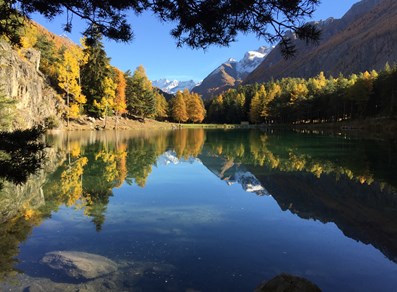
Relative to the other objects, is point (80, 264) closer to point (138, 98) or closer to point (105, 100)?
point (105, 100)

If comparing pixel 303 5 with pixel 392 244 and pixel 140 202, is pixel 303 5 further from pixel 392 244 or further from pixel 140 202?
pixel 140 202

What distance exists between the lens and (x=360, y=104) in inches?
2431

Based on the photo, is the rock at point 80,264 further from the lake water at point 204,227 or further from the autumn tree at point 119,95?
the autumn tree at point 119,95

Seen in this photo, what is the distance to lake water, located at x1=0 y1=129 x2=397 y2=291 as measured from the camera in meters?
6.45

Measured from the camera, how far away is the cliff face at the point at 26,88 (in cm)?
3331

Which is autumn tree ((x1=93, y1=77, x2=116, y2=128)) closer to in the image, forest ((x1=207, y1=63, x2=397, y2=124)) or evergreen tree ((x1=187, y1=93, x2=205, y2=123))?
forest ((x1=207, y1=63, x2=397, y2=124))

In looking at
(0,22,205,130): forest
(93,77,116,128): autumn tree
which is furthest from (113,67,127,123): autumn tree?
(93,77,116,128): autumn tree

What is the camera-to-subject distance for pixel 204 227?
952 centimetres

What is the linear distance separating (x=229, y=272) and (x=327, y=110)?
68.8 metres

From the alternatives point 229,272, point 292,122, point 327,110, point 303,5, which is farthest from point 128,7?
point 292,122

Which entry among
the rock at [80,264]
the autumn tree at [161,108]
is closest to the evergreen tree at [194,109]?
the autumn tree at [161,108]

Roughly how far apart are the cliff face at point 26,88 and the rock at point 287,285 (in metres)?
26.5

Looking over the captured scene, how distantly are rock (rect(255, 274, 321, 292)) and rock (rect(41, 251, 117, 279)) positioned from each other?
3.07m

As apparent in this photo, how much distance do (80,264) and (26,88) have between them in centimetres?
3779
